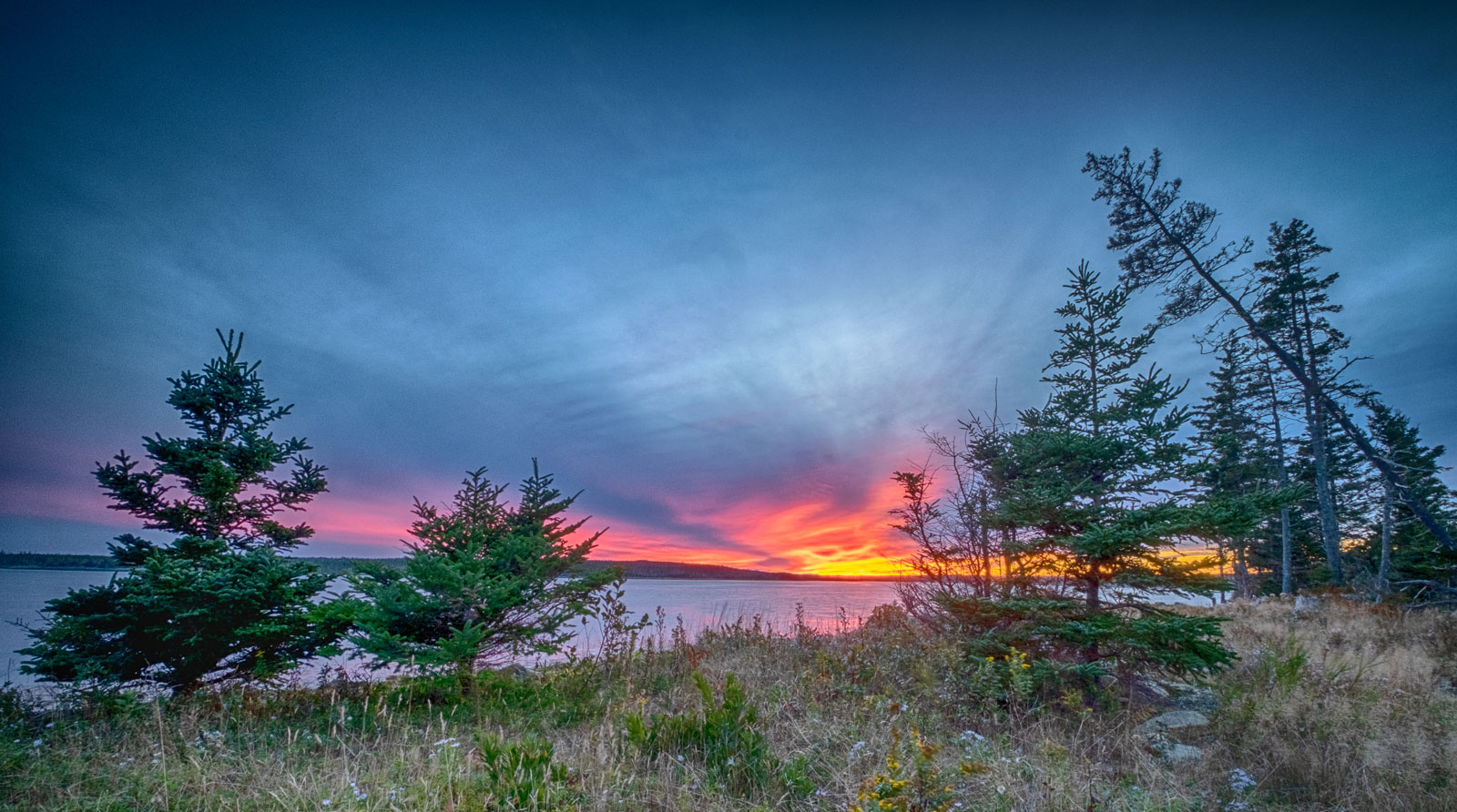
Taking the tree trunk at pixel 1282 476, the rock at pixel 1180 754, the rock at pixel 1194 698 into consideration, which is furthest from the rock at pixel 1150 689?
the tree trunk at pixel 1282 476

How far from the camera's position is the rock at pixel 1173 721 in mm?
5766

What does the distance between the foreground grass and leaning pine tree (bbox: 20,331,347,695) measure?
22.0 inches

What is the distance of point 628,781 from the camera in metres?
3.59

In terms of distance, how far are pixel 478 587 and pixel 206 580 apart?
9.40 ft

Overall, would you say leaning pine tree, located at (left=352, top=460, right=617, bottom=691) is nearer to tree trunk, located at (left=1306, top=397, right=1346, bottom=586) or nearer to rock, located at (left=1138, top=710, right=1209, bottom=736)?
rock, located at (left=1138, top=710, right=1209, bottom=736)

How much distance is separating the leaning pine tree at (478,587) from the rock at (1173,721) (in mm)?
6596

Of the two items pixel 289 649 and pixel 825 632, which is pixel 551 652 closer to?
pixel 289 649

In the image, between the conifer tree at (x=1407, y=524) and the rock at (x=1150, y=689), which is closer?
the rock at (x=1150, y=689)

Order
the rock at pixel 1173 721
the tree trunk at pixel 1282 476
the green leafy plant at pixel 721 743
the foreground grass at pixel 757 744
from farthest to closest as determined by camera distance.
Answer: the tree trunk at pixel 1282 476 < the rock at pixel 1173 721 < the green leafy plant at pixel 721 743 < the foreground grass at pixel 757 744

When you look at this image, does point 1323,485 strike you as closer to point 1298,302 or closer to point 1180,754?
point 1298,302

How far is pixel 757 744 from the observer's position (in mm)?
4031

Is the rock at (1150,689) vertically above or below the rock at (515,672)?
below

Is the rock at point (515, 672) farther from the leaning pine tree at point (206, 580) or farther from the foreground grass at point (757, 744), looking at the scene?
the leaning pine tree at point (206, 580)

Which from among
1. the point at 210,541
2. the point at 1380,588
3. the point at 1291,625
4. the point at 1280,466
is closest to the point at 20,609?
the point at 210,541
